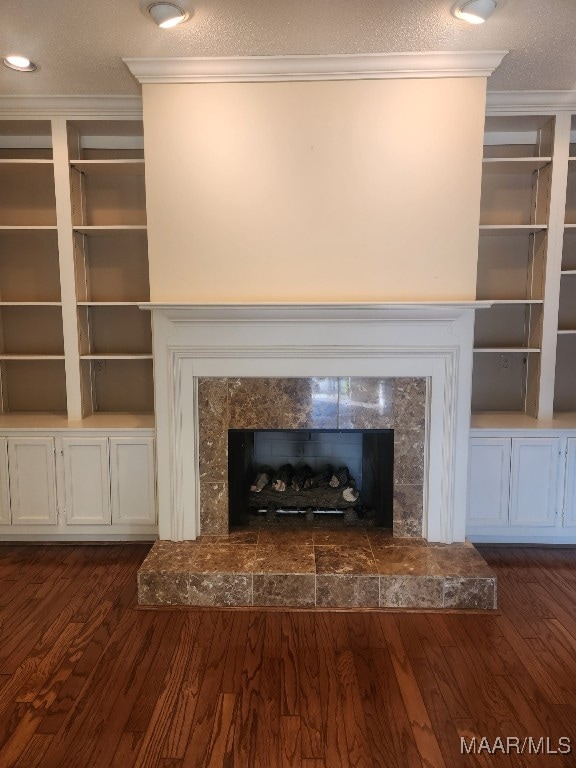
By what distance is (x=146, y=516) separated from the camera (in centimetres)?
331

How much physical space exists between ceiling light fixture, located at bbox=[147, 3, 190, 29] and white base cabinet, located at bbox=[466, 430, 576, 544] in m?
2.65

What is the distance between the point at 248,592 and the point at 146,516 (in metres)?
0.96

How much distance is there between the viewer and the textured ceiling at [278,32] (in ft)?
7.34

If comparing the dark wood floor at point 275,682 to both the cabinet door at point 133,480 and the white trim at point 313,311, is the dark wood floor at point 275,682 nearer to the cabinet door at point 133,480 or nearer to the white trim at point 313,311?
the cabinet door at point 133,480

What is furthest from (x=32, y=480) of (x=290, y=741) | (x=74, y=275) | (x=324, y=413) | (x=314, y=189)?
(x=314, y=189)

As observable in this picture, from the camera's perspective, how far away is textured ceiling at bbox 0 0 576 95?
2238mm

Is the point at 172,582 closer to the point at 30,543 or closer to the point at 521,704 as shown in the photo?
the point at 30,543

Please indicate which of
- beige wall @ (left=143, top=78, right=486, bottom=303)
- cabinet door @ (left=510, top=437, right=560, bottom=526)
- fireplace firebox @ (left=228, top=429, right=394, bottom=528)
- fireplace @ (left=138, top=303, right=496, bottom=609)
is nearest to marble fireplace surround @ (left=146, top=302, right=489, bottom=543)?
fireplace @ (left=138, top=303, right=496, bottom=609)

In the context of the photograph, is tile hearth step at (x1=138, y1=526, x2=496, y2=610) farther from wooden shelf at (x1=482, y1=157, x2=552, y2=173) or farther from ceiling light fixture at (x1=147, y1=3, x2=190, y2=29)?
ceiling light fixture at (x1=147, y1=3, x2=190, y2=29)

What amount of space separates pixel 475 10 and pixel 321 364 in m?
1.73

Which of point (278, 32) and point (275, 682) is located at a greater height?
point (278, 32)

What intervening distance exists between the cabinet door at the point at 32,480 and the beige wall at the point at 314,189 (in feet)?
4.17

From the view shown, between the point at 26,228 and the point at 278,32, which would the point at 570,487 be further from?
the point at 26,228

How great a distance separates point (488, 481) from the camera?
10.7 ft
